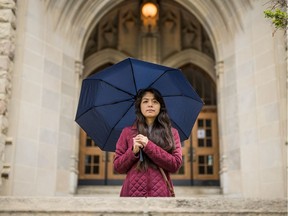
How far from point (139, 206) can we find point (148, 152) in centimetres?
42

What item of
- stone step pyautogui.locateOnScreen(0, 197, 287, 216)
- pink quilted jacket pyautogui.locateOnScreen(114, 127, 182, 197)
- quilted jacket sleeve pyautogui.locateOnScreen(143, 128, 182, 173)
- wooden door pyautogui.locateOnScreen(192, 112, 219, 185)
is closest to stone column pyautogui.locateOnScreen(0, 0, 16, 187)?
stone step pyautogui.locateOnScreen(0, 197, 287, 216)

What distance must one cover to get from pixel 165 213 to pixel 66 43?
750 cm

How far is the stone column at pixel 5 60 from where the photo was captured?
846 cm

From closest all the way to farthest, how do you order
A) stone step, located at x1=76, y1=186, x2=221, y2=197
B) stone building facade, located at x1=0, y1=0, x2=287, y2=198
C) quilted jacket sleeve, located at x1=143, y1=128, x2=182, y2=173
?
quilted jacket sleeve, located at x1=143, y1=128, x2=182, y2=173 < stone building facade, located at x1=0, y1=0, x2=287, y2=198 < stone step, located at x1=76, y1=186, x2=221, y2=197

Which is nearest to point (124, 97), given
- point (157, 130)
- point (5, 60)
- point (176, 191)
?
point (157, 130)

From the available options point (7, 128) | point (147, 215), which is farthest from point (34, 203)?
point (7, 128)

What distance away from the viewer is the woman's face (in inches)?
160

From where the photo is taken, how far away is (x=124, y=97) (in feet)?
15.6

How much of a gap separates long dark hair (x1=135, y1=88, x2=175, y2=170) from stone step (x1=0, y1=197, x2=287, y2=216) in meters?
0.36

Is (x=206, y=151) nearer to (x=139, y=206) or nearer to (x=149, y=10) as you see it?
(x=149, y=10)

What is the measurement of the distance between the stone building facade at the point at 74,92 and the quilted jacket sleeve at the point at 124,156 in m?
4.90

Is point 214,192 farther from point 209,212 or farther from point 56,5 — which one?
point 209,212

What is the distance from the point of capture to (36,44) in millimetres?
9656

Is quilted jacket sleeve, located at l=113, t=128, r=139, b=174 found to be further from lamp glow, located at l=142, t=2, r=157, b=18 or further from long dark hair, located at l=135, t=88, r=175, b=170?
lamp glow, located at l=142, t=2, r=157, b=18
